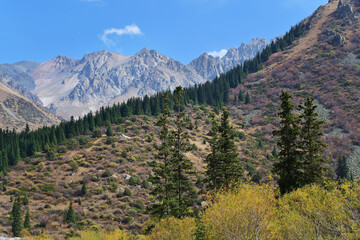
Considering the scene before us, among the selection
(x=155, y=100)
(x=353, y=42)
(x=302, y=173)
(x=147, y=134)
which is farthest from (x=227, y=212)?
(x=353, y=42)

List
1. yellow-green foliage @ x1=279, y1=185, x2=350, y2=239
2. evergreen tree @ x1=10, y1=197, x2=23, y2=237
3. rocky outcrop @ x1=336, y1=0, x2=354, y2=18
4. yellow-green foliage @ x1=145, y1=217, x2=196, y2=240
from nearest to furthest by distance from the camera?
1. yellow-green foliage @ x1=279, y1=185, x2=350, y2=239
2. yellow-green foliage @ x1=145, y1=217, x2=196, y2=240
3. evergreen tree @ x1=10, y1=197, x2=23, y2=237
4. rocky outcrop @ x1=336, y1=0, x2=354, y2=18

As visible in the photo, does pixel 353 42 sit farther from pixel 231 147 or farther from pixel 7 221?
pixel 7 221

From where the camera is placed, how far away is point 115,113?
101m

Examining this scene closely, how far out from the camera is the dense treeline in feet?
261

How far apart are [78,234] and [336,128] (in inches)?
3428

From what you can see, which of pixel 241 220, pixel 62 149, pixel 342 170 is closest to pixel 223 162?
pixel 241 220

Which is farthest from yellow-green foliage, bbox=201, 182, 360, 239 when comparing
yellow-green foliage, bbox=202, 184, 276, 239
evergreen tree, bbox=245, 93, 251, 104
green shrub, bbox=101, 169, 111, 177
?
evergreen tree, bbox=245, 93, 251, 104

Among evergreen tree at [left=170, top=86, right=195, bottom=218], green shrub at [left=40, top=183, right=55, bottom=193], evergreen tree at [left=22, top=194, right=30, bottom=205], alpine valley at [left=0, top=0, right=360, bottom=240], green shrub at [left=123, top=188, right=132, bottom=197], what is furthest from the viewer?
green shrub at [left=40, top=183, right=55, bottom=193]

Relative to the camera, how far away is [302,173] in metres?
27.5

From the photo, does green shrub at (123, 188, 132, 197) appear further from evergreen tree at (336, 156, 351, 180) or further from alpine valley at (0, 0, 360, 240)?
evergreen tree at (336, 156, 351, 180)

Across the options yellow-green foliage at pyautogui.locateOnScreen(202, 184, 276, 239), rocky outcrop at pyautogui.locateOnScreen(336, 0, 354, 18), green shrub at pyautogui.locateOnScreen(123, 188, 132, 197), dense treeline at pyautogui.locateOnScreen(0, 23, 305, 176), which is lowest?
green shrub at pyautogui.locateOnScreen(123, 188, 132, 197)

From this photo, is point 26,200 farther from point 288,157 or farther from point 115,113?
point 115,113

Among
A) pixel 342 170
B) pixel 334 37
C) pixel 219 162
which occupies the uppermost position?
pixel 334 37

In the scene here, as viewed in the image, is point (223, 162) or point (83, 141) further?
point (83, 141)
